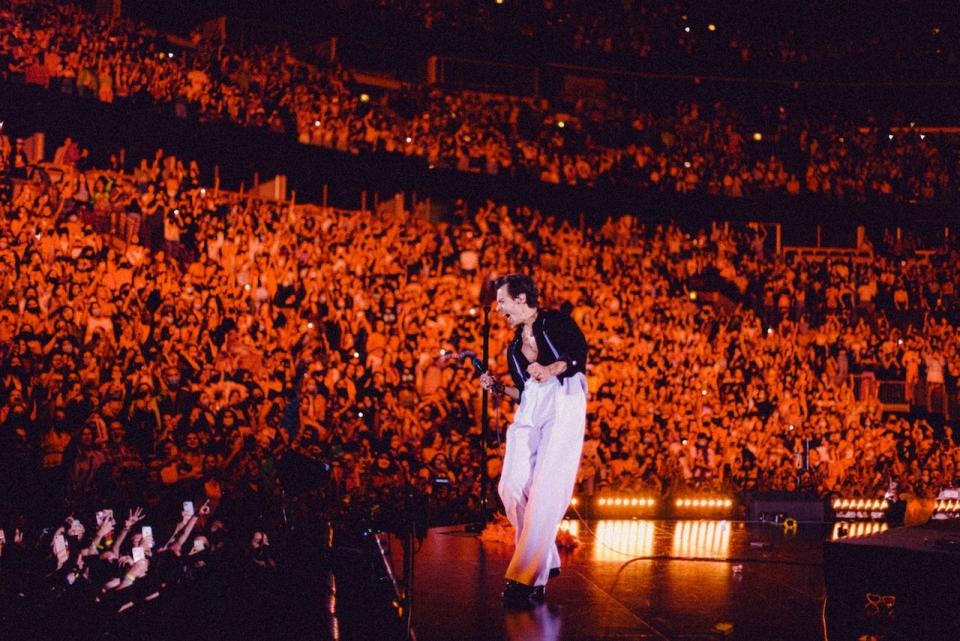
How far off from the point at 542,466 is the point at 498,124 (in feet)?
50.0

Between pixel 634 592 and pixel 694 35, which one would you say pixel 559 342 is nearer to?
pixel 634 592

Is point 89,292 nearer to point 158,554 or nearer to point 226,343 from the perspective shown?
point 226,343

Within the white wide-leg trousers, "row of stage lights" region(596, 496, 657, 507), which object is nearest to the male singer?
the white wide-leg trousers

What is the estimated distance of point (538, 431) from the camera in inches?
205

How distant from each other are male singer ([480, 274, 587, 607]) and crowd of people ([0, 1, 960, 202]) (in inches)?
404

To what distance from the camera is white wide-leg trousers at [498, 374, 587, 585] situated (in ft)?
16.6

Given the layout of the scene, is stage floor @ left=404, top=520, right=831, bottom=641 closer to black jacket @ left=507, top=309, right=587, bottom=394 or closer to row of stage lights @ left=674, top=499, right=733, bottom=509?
black jacket @ left=507, top=309, right=587, bottom=394

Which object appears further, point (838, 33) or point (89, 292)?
point (838, 33)

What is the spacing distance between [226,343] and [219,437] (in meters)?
2.11

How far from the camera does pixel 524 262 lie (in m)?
16.4

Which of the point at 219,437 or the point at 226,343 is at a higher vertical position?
the point at 226,343

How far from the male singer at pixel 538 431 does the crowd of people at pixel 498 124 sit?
33.7ft

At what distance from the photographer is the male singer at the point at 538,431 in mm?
5070

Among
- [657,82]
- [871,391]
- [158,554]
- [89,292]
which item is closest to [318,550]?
[158,554]
